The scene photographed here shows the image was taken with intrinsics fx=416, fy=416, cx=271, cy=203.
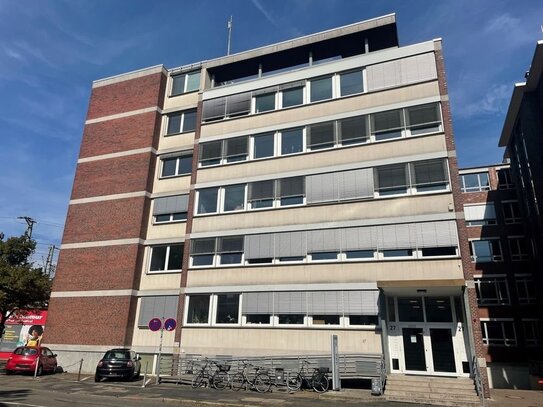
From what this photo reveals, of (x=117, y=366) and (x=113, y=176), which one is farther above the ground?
(x=113, y=176)

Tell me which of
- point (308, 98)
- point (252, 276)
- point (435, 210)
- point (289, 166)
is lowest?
point (252, 276)

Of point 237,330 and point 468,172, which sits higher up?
point 468,172

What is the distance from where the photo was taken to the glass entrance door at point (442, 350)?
1705 cm

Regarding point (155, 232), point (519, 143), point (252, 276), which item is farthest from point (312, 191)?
point (519, 143)

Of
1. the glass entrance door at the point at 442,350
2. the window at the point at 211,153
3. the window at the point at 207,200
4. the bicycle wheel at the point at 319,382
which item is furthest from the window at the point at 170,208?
the glass entrance door at the point at 442,350

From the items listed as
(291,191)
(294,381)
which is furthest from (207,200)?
(294,381)

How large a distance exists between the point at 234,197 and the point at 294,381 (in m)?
10.4

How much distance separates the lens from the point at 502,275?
3653 cm

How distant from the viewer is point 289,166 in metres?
22.3

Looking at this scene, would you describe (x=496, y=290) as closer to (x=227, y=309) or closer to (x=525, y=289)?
(x=525, y=289)

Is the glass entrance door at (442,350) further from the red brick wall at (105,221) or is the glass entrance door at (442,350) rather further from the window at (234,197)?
the red brick wall at (105,221)

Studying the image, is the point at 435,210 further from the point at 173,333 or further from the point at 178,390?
the point at 173,333

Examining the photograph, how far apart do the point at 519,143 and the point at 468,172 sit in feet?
21.8

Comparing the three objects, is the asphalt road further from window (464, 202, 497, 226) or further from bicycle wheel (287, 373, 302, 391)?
window (464, 202, 497, 226)
